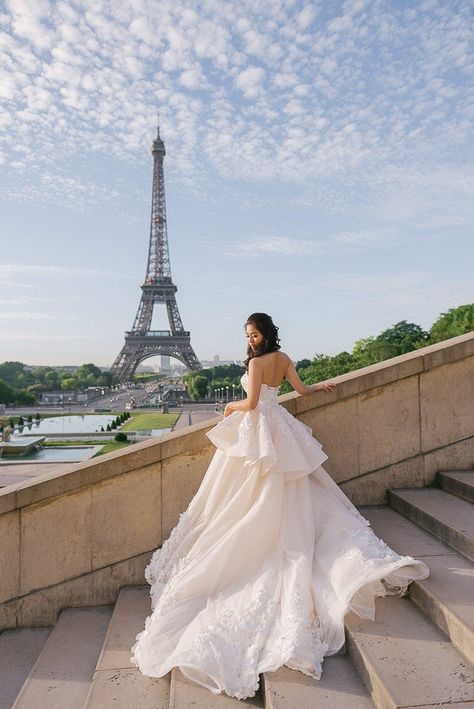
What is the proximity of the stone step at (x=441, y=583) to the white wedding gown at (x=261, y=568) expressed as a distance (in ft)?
0.39

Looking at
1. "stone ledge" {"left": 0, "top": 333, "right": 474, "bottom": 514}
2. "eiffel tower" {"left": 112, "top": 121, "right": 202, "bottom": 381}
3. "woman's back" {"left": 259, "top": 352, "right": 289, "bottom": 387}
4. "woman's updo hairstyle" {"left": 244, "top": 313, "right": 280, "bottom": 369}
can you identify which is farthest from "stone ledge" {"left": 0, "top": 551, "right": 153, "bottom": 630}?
"eiffel tower" {"left": 112, "top": 121, "right": 202, "bottom": 381}

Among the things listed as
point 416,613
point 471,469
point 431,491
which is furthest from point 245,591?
point 471,469

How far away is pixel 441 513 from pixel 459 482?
546 millimetres

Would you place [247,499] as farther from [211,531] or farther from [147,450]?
[147,450]

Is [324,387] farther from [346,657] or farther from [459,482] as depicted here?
[346,657]

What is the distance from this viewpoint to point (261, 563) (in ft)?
10.2

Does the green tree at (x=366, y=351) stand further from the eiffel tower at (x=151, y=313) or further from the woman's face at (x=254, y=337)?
the woman's face at (x=254, y=337)

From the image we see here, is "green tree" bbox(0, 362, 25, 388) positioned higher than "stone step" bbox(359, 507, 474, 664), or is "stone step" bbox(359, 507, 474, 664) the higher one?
"green tree" bbox(0, 362, 25, 388)

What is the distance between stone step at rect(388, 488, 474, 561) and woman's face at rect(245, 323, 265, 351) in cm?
178

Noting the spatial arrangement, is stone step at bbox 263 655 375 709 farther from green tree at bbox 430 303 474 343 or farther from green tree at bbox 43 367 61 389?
green tree at bbox 43 367 61 389

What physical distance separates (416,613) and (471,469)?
229 centimetres

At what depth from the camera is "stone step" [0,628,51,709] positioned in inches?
120

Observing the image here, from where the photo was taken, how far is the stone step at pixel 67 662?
9.14 feet

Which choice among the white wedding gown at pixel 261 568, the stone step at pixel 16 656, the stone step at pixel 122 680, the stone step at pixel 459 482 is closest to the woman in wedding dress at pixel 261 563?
the white wedding gown at pixel 261 568
